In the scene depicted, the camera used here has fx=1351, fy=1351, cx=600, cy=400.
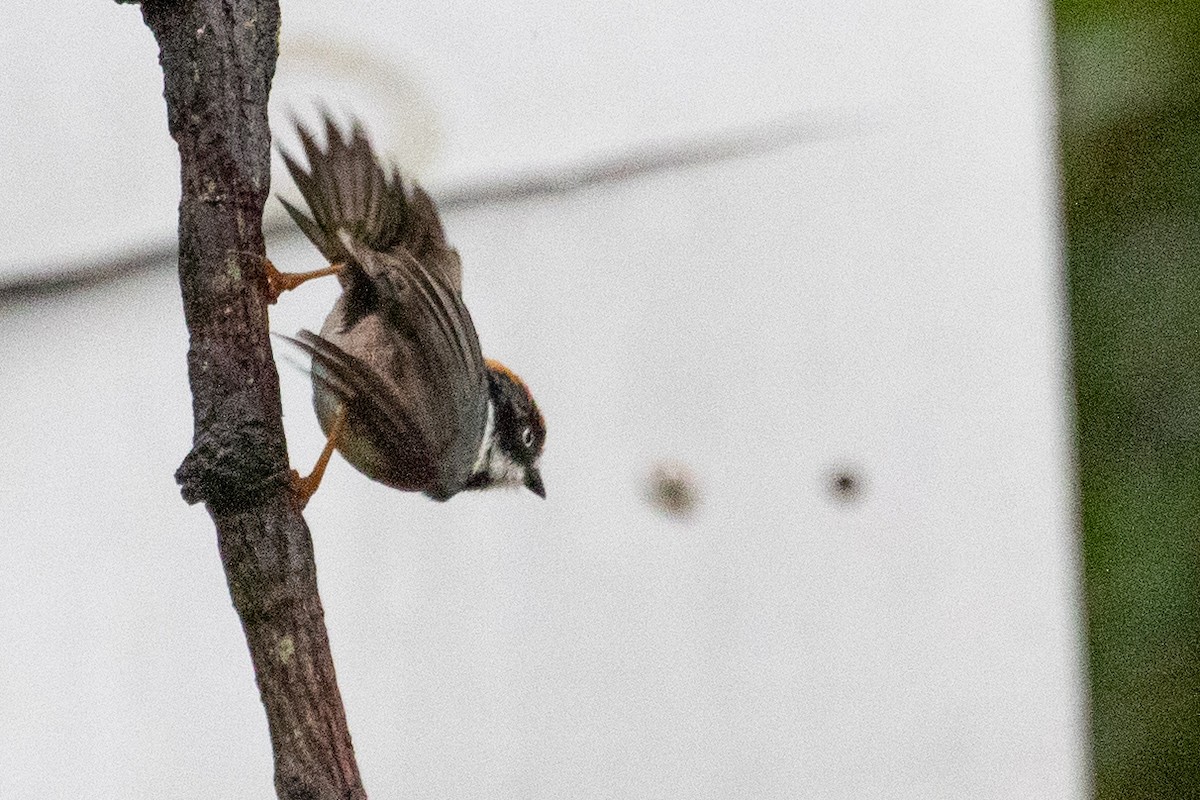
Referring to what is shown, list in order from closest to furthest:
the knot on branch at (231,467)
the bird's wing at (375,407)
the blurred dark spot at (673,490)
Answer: the knot on branch at (231,467), the bird's wing at (375,407), the blurred dark spot at (673,490)

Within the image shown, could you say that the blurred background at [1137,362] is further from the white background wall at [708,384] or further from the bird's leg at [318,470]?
the bird's leg at [318,470]

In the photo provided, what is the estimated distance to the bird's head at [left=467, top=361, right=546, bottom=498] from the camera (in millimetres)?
820

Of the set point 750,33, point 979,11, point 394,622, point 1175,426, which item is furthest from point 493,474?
point 1175,426

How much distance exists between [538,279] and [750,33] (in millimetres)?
240

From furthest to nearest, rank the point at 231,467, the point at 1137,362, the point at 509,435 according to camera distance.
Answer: the point at 1137,362, the point at 509,435, the point at 231,467

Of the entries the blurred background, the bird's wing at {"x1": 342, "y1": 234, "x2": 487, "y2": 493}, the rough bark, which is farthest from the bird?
the blurred background

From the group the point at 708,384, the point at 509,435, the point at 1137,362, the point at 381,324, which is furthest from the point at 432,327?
the point at 1137,362

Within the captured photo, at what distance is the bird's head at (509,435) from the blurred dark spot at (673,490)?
133mm

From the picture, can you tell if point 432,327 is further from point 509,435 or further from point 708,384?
point 708,384

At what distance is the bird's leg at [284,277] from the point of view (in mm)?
629

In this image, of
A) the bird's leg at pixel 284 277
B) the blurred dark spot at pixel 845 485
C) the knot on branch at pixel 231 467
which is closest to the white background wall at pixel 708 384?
the blurred dark spot at pixel 845 485

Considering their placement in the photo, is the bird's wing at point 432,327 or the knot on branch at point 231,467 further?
the bird's wing at point 432,327

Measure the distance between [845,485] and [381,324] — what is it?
432 millimetres

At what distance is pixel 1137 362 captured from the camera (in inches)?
45.4
